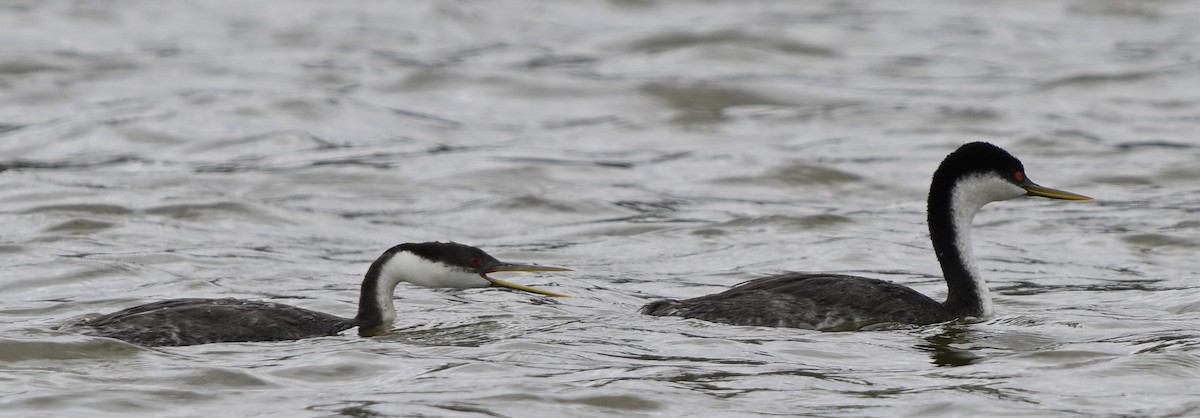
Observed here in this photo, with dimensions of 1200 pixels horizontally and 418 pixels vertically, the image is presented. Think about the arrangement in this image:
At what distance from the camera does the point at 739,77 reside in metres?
20.8

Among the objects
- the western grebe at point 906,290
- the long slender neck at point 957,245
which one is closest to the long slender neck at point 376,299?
the western grebe at point 906,290

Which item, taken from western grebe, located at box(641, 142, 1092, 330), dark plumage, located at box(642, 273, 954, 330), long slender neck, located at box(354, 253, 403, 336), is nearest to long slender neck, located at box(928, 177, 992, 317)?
western grebe, located at box(641, 142, 1092, 330)

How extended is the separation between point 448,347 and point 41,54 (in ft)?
44.6

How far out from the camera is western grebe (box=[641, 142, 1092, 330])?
934 cm

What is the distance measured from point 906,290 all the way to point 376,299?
2.64 meters

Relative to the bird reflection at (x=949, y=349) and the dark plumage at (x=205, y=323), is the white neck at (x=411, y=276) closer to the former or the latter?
the dark plumage at (x=205, y=323)

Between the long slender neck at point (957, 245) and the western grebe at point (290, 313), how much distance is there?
207 cm

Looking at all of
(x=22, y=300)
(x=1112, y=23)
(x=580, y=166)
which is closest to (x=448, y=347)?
(x=22, y=300)

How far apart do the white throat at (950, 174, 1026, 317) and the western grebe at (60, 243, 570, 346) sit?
2.15m

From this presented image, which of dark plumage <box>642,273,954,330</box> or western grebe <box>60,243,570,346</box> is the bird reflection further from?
western grebe <box>60,243,570,346</box>

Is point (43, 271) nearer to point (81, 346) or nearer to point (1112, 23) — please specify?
point (81, 346)

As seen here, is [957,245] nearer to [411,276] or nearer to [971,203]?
[971,203]

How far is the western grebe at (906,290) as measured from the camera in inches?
368

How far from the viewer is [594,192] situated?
48.9 feet
